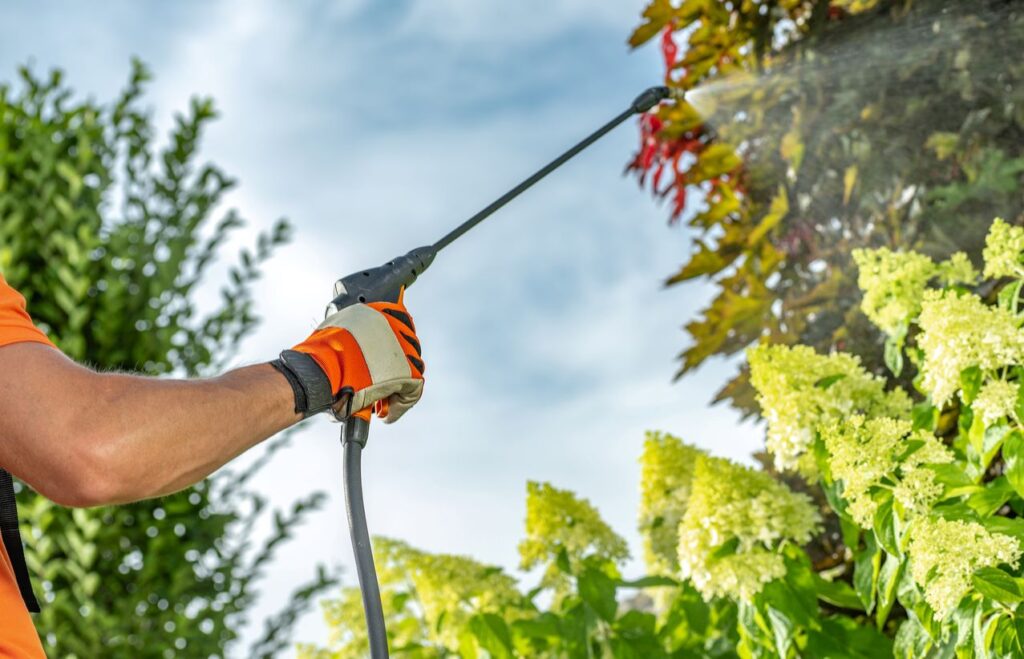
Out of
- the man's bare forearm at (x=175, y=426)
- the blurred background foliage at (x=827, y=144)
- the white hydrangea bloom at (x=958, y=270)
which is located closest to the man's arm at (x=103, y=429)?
the man's bare forearm at (x=175, y=426)

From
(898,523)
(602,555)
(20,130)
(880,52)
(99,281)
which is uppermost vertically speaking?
(20,130)

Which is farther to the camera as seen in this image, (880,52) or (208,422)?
(880,52)

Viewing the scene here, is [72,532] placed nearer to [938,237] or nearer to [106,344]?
[106,344]

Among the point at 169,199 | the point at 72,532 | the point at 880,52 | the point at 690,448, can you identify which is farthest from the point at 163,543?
the point at 880,52

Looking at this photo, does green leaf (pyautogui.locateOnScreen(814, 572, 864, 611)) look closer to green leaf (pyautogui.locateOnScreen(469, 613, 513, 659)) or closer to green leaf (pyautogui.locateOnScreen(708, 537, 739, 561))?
green leaf (pyautogui.locateOnScreen(708, 537, 739, 561))

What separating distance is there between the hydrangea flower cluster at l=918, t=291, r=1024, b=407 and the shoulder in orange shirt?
149cm

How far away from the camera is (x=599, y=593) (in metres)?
2.55

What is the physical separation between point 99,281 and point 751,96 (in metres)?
2.25

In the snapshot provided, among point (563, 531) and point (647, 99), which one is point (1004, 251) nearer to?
point (647, 99)

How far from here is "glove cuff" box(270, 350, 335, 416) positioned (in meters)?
1.47

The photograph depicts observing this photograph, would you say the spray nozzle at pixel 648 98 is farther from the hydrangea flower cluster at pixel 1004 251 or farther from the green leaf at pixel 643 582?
the green leaf at pixel 643 582

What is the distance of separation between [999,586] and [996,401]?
34 cm

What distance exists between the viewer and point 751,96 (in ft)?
10.9

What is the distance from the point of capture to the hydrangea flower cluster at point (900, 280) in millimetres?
2256
